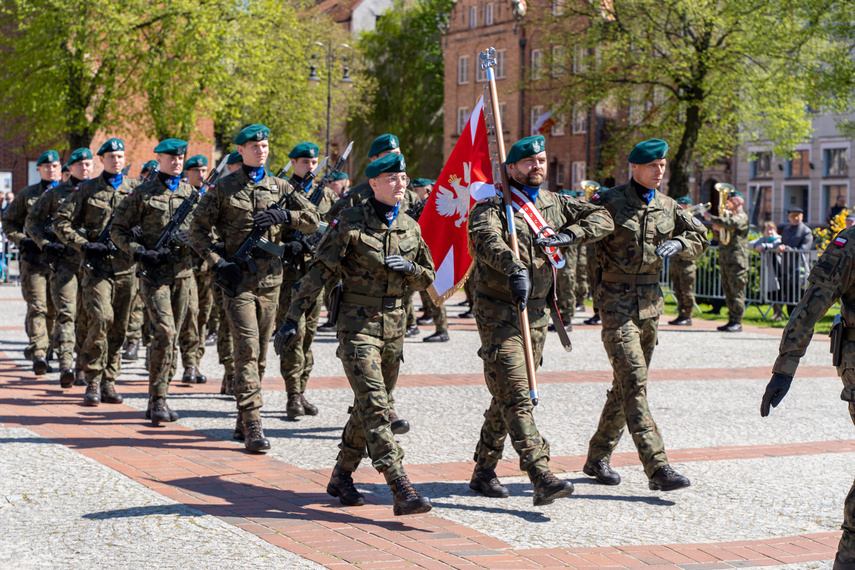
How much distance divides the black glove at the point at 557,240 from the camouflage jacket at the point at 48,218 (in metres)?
6.42

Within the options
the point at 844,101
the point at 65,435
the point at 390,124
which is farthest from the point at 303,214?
the point at 390,124

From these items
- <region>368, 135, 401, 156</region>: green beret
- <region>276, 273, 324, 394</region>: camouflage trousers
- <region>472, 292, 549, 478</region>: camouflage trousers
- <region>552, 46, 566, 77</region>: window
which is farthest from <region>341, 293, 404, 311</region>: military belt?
<region>552, 46, 566, 77</region>: window

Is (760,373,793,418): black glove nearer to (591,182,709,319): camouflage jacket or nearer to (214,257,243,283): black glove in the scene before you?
(591,182,709,319): camouflage jacket

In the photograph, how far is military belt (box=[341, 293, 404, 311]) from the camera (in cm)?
637

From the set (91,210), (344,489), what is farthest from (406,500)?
(91,210)

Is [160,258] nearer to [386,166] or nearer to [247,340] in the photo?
[247,340]

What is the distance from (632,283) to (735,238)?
1194cm

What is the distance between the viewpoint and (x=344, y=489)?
20.9 feet

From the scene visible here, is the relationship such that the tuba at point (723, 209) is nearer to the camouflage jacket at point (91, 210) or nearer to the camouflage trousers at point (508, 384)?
the camouflage jacket at point (91, 210)

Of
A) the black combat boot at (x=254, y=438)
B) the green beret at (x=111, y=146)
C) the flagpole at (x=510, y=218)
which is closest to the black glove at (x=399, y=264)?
the flagpole at (x=510, y=218)

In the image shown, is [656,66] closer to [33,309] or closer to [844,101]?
[844,101]

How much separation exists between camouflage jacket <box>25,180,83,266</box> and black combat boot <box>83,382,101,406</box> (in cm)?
185

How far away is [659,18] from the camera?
32.8 meters

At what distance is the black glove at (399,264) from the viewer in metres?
6.24
